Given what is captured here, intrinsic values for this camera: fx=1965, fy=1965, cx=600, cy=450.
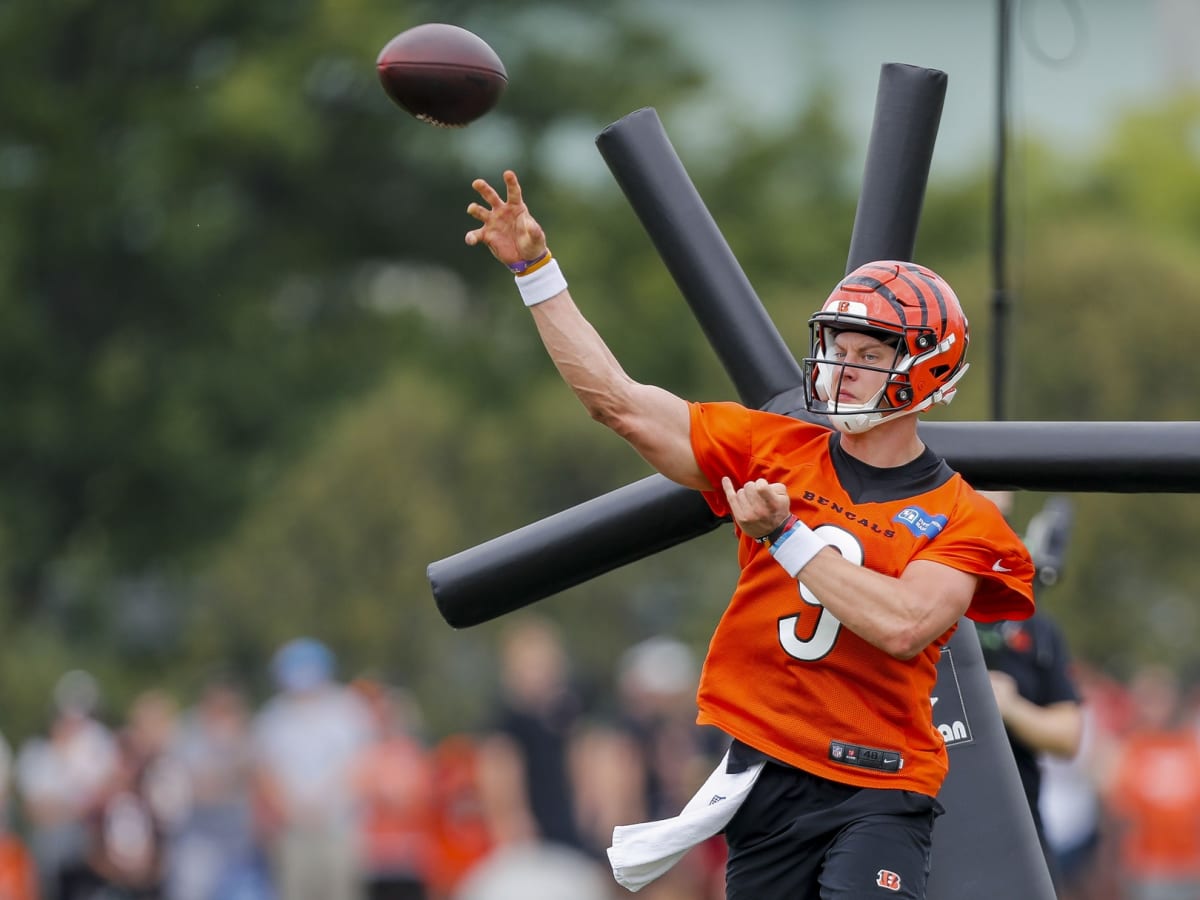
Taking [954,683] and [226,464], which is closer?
[954,683]

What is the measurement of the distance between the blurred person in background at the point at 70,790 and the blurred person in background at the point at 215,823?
1.85 ft

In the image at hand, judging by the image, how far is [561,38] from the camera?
1192 inches

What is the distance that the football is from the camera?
529cm

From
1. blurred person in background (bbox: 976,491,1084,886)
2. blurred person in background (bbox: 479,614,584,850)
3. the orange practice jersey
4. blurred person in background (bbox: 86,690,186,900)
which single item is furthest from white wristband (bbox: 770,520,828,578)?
blurred person in background (bbox: 86,690,186,900)

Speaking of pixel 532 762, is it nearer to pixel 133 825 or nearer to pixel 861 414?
pixel 133 825

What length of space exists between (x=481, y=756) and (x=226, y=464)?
1387 centimetres

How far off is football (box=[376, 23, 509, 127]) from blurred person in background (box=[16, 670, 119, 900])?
9442mm

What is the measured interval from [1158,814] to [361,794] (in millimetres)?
6868

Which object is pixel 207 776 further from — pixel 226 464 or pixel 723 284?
pixel 226 464

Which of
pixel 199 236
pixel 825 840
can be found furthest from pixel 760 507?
pixel 199 236

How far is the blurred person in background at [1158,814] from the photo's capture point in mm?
15906

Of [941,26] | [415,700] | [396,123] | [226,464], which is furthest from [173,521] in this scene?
[941,26]

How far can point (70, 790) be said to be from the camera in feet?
46.3

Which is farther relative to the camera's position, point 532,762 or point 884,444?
point 532,762
